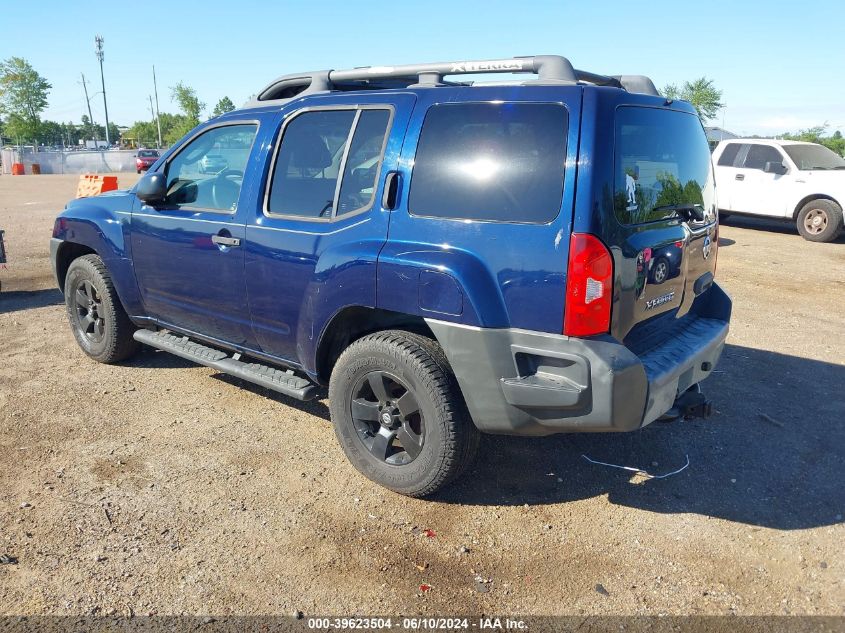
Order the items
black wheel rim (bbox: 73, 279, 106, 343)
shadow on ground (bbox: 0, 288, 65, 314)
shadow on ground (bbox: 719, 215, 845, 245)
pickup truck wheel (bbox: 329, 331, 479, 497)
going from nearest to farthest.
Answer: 1. pickup truck wheel (bbox: 329, 331, 479, 497)
2. black wheel rim (bbox: 73, 279, 106, 343)
3. shadow on ground (bbox: 0, 288, 65, 314)
4. shadow on ground (bbox: 719, 215, 845, 245)

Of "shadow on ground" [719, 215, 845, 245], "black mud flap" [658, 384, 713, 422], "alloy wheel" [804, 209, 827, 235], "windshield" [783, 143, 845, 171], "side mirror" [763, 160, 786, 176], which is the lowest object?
"shadow on ground" [719, 215, 845, 245]

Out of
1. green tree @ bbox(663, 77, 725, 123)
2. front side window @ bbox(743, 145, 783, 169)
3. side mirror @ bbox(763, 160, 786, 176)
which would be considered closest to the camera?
side mirror @ bbox(763, 160, 786, 176)

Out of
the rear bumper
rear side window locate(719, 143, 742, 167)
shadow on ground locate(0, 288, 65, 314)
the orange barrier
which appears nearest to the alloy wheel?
rear side window locate(719, 143, 742, 167)

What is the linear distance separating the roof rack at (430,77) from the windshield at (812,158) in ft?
34.6

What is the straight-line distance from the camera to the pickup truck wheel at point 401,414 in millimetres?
3170

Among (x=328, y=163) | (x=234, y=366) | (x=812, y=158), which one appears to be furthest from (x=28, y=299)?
(x=812, y=158)

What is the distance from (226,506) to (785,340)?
17.2 feet

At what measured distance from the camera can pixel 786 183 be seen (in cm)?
1223

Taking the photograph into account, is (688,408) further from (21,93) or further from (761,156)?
(21,93)

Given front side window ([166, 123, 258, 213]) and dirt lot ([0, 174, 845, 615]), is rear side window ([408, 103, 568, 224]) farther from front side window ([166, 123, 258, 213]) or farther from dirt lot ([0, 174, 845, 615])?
dirt lot ([0, 174, 845, 615])

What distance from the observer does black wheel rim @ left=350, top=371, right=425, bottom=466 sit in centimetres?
335

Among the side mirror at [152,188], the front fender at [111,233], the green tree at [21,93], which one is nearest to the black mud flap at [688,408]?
the side mirror at [152,188]

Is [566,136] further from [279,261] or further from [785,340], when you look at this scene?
[785,340]

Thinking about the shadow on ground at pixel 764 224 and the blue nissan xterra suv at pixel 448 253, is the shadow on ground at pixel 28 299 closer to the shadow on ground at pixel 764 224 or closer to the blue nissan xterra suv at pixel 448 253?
the blue nissan xterra suv at pixel 448 253
